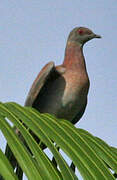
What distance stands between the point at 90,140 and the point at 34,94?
281cm

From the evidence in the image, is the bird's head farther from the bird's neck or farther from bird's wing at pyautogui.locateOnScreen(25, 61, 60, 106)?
bird's wing at pyautogui.locateOnScreen(25, 61, 60, 106)

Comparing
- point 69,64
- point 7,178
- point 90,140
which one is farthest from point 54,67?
point 7,178

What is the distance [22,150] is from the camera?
181 centimetres

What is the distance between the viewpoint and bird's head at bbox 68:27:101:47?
616 cm

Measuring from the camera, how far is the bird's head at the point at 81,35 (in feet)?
20.2

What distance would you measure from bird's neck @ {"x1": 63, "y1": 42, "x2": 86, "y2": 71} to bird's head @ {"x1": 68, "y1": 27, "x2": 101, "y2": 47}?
87 millimetres

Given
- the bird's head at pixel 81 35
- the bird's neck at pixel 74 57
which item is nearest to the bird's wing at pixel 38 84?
the bird's neck at pixel 74 57

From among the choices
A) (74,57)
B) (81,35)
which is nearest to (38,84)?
(74,57)

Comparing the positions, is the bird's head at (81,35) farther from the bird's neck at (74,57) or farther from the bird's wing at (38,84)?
the bird's wing at (38,84)

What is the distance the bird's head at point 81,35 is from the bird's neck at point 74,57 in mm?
87

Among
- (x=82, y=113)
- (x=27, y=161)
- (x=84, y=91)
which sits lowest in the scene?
(x=82, y=113)

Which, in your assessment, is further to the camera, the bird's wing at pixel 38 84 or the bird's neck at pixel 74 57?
the bird's neck at pixel 74 57

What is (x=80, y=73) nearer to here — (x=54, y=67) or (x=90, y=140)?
(x=54, y=67)

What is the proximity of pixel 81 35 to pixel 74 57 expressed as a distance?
60cm
